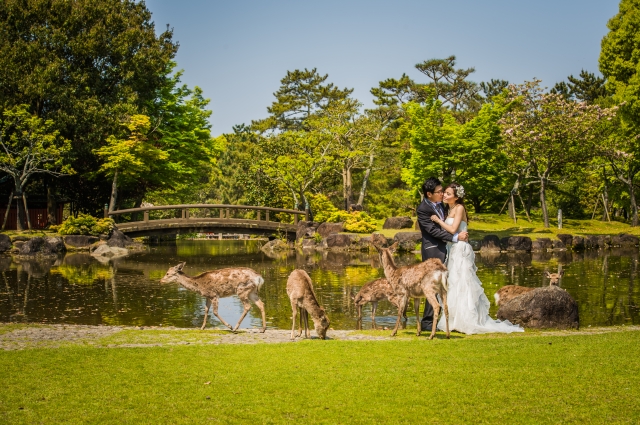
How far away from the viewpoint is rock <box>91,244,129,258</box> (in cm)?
3591

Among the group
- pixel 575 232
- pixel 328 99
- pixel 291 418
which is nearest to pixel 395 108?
pixel 328 99

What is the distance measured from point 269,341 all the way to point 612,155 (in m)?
38.8

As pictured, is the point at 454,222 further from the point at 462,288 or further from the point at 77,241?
the point at 77,241

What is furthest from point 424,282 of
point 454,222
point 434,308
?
point 454,222

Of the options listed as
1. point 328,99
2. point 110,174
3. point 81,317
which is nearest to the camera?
point 81,317

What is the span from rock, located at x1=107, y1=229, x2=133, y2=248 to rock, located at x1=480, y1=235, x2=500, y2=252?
69.2 feet

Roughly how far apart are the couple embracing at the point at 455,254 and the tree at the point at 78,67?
114ft

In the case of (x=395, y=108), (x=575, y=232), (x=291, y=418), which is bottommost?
(x=291, y=418)

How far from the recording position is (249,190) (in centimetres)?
5097

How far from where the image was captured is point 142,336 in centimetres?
1102

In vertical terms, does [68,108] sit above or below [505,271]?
above

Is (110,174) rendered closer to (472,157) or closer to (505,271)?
(472,157)

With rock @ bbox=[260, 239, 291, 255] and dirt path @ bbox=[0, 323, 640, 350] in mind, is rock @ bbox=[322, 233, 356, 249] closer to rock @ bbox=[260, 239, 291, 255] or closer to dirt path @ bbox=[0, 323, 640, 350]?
rock @ bbox=[260, 239, 291, 255]

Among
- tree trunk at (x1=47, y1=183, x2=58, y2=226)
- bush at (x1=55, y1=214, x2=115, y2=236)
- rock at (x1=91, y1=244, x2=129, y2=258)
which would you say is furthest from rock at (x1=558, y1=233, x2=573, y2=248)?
tree trunk at (x1=47, y1=183, x2=58, y2=226)
